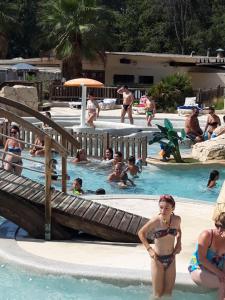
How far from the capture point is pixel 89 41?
35.8 m

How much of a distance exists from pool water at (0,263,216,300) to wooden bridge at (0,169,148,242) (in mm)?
1256

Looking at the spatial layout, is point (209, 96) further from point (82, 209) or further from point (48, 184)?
point (48, 184)

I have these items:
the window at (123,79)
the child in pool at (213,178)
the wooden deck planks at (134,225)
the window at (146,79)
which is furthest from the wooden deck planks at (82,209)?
the window at (146,79)

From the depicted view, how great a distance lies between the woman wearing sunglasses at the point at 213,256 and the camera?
5500 mm

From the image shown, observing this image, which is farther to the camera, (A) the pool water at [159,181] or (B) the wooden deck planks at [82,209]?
(A) the pool water at [159,181]

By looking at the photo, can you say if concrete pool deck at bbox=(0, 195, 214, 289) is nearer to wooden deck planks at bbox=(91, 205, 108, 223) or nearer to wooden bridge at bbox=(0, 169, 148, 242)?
wooden bridge at bbox=(0, 169, 148, 242)

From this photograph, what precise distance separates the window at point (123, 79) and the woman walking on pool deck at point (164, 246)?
34.6 metres

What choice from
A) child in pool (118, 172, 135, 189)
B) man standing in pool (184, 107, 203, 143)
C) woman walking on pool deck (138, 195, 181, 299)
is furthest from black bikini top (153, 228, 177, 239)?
man standing in pool (184, 107, 203, 143)

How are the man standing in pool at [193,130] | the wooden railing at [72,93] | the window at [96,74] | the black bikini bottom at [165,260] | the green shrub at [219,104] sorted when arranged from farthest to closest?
1. the window at [96,74]
2. the wooden railing at [72,93]
3. the green shrub at [219,104]
4. the man standing in pool at [193,130]
5. the black bikini bottom at [165,260]

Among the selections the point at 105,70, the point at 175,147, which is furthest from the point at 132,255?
the point at 105,70

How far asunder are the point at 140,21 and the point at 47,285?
5143cm

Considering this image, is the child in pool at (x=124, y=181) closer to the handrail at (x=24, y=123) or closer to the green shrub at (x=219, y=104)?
the handrail at (x=24, y=123)

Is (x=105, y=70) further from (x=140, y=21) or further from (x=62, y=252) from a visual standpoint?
(x=62, y=252)

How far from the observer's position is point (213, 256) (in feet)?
18.4
